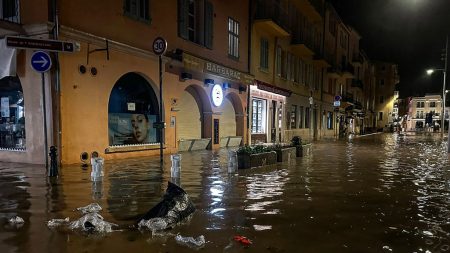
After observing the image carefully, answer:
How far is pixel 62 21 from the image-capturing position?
10805mm

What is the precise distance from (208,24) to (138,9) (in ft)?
16.9

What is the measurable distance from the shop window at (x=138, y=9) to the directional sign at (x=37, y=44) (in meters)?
4.60

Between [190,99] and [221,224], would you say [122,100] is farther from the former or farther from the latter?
[221,224]

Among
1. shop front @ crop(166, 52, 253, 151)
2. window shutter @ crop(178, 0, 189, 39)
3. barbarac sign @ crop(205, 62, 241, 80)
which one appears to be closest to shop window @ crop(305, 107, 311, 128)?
shop front @ crop(166, 52, 253, 151)

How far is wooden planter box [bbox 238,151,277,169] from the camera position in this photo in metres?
11.2

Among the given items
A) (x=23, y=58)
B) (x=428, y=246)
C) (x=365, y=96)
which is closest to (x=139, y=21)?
(x=23, y=58)

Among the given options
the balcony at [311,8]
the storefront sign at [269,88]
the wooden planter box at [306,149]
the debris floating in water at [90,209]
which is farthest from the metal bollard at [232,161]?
the balcony at [311,8]

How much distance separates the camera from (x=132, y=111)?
14.3m

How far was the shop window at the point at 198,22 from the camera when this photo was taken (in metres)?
16.7

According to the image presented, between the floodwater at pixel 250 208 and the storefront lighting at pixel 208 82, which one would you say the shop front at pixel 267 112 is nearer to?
the storefront lighting at pixel 208 82

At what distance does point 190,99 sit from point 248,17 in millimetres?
7314

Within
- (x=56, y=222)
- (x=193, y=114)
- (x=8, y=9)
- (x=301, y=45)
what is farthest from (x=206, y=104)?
(x=56, y=222)

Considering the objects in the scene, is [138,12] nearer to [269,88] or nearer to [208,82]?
[208,82]

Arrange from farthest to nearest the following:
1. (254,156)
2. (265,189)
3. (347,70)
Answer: (347,70) → (254,156) → (265,189)
